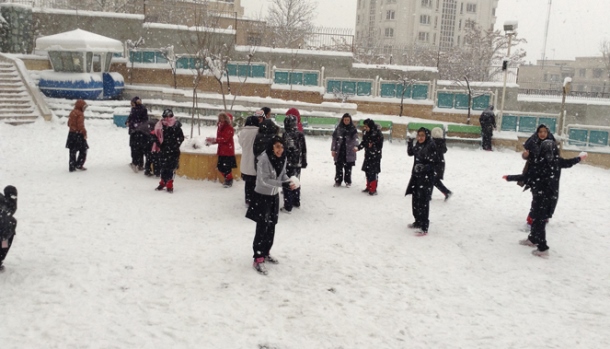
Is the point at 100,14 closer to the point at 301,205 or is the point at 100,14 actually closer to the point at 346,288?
the point at 301,205

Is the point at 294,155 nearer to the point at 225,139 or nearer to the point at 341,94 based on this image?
the point at 225,139

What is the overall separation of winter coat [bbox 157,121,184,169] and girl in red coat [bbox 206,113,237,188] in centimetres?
81

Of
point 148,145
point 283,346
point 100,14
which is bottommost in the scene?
point 283,346

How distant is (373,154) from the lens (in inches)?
399

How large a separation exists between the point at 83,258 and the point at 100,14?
21.9 metres

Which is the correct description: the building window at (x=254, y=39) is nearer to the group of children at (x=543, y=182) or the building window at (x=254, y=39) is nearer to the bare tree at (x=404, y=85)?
the bare tree at (x=404, y=85)

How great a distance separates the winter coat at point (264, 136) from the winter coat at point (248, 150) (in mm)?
922

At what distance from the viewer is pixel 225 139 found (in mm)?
10055

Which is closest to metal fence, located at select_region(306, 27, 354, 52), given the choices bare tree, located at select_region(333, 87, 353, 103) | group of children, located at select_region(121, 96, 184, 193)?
bare tree, located at select_region(333, 87, 353, 103)

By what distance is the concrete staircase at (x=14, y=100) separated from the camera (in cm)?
1711

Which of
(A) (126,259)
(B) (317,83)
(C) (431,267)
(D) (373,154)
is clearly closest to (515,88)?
(B) (317,83)

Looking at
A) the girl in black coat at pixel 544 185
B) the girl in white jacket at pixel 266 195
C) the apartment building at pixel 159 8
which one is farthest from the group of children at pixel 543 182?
the apartment building at pixel 159 8

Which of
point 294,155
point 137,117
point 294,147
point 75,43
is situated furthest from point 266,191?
point 75,43

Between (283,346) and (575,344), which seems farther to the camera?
(575,344)
